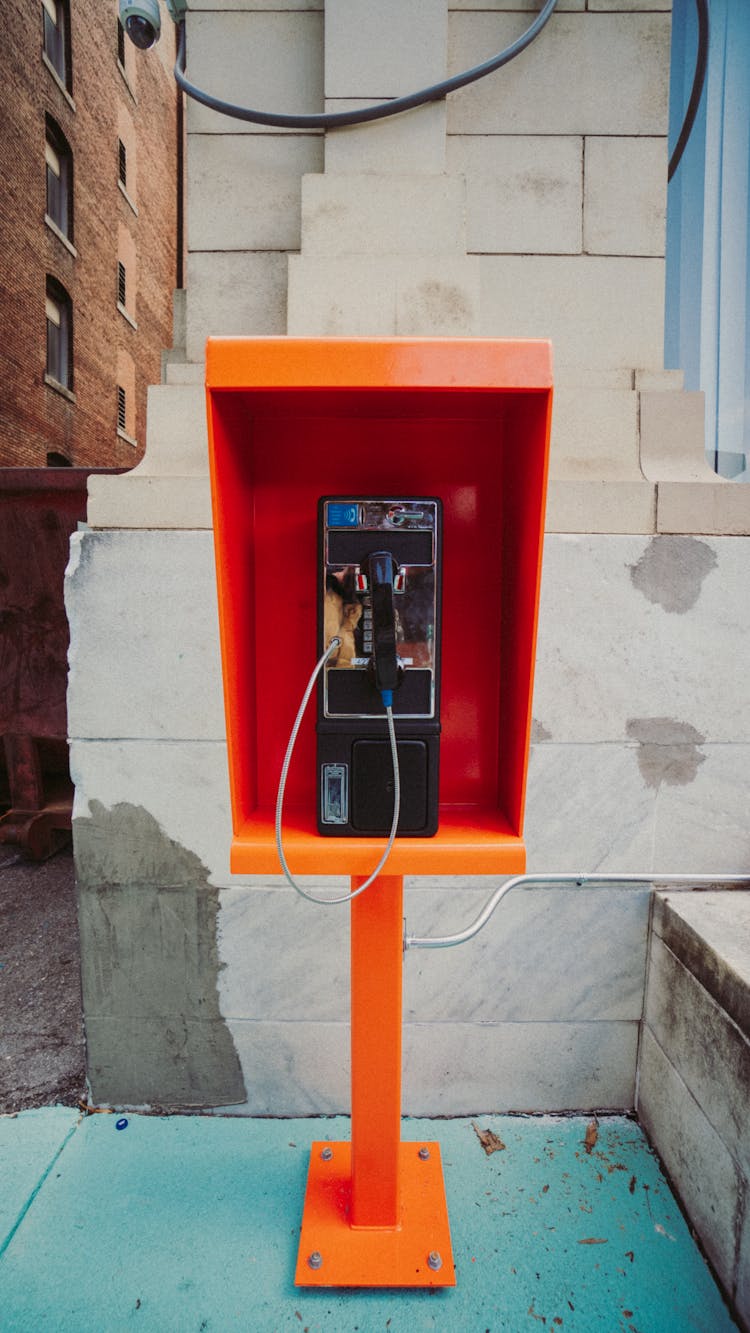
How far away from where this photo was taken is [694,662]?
178cm

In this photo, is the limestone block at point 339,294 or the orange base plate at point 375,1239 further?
the limestone block at point 339,294

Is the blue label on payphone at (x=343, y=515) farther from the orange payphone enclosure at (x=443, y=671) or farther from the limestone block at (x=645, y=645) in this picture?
the limestone block at (x=645, y=645)

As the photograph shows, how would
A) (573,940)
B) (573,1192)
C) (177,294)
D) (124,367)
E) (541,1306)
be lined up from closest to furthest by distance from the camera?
(541,1306) < (573,1192) < (573,940) < (177,294) < (124,367)

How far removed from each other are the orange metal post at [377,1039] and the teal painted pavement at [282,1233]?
0.26 metres

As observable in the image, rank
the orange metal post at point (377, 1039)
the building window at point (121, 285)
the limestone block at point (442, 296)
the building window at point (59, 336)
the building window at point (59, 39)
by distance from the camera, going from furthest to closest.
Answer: the building window at point (121, 285) → the building window at point (59, 336) → the building window at point (59, 39) → the limestone block at point (442, 296) → the orange metal post at point (377, 1039)

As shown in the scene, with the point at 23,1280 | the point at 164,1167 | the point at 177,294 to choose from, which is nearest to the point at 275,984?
the point at 164,1167

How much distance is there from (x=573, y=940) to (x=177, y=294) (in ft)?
7.34

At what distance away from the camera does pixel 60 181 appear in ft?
40.2

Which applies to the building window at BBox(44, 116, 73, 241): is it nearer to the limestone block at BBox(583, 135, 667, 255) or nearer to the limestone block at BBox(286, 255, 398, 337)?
the limestone block at BBox(286, 255, 398, 337)

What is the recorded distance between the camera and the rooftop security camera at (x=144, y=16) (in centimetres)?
196

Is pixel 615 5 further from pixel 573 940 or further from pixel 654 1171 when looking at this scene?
pixel 654 1171

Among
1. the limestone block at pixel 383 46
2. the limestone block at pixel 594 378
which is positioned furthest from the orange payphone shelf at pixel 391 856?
the limestone block at pixel 383 46

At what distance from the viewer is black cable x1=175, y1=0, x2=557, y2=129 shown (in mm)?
1791

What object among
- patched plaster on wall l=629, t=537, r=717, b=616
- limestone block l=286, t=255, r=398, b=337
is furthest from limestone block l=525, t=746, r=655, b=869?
limestone block l=286, t=255, r=398, b=337
